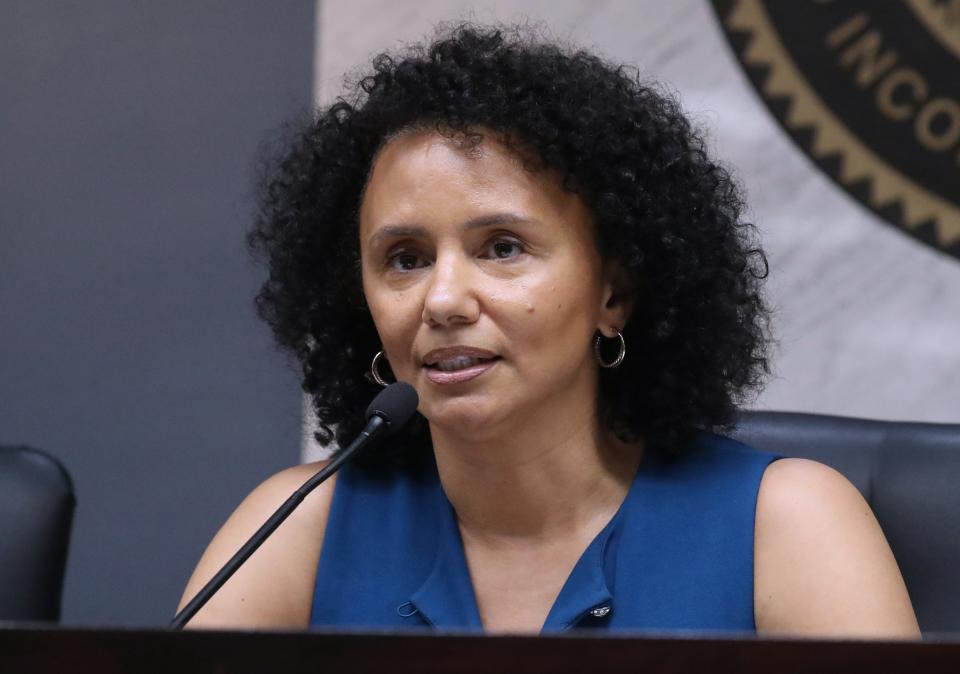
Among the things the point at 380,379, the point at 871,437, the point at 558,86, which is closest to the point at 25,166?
the point at 380,379

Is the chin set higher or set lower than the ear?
lower

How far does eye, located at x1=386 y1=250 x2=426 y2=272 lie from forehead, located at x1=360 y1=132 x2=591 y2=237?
0.13 feet

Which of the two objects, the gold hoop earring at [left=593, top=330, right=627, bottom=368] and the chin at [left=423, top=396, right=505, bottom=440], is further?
the gold hoop earring at [left=593, top=330, right=627, bottom=368]

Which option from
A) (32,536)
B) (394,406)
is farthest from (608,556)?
(32,536)

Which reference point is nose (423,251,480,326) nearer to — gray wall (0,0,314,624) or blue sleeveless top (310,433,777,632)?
blue sleeveless top (310,433,777,632)

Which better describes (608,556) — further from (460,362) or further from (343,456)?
(343,456)

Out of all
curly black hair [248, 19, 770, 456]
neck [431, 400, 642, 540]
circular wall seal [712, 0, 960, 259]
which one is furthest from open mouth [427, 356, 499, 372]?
circular wall seal [712, 0, 960, 259]

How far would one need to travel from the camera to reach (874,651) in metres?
0.67

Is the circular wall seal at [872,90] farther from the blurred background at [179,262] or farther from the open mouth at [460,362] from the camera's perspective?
the open mouth at [460,362]

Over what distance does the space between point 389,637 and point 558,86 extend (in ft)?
3.11

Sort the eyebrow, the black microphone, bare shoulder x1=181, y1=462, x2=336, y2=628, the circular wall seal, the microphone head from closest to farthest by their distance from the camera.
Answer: the black microphone → the microphone head → the eyebrow → bare shoulder x1=181, y1=462, x2=336, y2=628 → the circular wall seal

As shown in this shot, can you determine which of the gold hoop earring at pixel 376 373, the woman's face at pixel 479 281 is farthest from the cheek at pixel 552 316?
the gold hoop earring at pixel 376 373

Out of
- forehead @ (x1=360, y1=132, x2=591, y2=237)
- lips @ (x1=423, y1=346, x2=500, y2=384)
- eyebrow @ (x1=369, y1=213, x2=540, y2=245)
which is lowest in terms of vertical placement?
lips @ (x1=423, y1=346, x2=500, y2=384)

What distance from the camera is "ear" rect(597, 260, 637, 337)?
1554mm
